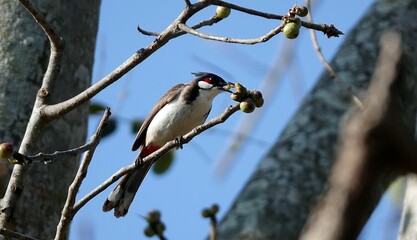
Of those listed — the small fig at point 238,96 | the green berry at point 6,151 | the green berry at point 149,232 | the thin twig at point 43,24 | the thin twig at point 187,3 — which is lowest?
the green berry at point 149,232

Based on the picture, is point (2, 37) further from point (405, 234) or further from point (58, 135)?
point (405, 234)

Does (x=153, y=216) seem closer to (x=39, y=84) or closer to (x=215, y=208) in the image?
(x=215, y=208)

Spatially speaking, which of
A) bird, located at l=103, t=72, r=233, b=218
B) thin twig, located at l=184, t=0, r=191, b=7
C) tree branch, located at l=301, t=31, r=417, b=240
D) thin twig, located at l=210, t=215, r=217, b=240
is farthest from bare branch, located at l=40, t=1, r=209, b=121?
bird, located at l=103, t=72, r=233, b=218

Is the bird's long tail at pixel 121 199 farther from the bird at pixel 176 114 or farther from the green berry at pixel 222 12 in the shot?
the green berry at pixel 222 12

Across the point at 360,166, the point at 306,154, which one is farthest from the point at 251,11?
the point at 306,154

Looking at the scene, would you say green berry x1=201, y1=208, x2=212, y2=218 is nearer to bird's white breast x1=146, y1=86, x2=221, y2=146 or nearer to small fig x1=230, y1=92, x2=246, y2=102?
small fig x1=230, y1=92, x2=246, y2=102

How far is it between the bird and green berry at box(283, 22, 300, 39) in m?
2.39

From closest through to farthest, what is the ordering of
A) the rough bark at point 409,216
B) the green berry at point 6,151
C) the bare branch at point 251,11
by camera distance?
1. the green berry at point 6,151
2. the bare branch at point 251,11
3. the rough bark at point 409,216

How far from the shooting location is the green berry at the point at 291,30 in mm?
2184

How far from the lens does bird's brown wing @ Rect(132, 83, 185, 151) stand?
5.01 metres

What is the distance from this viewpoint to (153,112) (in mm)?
5094

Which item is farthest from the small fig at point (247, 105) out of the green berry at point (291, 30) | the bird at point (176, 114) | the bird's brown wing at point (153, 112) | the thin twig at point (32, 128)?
the bird's brown wing at point (153, 112)

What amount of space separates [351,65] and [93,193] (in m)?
3.27

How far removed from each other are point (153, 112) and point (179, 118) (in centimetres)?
36
